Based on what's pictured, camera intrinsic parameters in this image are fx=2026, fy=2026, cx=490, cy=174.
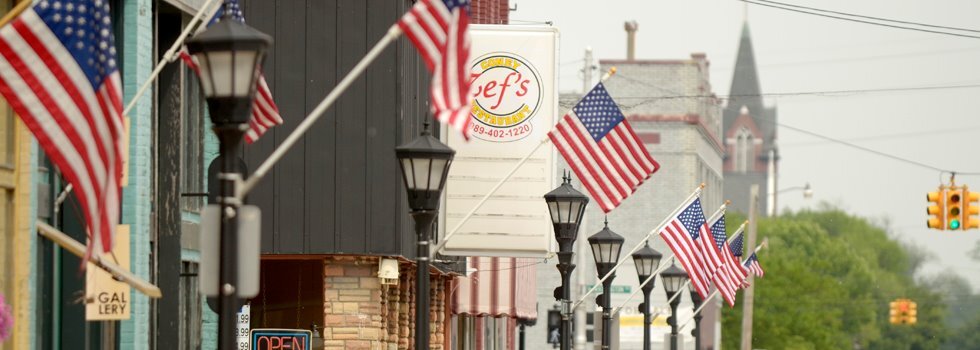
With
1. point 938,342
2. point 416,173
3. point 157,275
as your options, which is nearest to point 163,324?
point 157,275

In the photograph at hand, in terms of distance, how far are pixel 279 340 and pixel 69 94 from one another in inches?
445

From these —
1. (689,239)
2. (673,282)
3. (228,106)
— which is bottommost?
(673,282)

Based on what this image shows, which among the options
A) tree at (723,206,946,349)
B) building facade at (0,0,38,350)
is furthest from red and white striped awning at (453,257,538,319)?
tree at (723,206,946,349)

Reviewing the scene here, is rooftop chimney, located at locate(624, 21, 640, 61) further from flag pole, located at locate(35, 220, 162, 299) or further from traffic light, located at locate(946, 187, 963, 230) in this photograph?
flag pole, located at locate(35, 220, 162, 299)

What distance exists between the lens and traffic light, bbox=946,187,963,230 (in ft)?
135

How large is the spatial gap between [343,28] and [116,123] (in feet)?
44.2

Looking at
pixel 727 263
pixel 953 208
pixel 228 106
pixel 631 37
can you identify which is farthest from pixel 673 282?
pixel 631 37

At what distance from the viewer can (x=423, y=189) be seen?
59.8ft

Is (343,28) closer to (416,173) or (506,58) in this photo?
(506,58)

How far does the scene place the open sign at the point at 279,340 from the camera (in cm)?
2492

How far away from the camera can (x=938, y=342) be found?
5906 inches

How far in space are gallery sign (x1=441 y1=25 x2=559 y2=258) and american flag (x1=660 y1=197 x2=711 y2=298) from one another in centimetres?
330

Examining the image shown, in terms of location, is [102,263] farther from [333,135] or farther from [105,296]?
[333,135]

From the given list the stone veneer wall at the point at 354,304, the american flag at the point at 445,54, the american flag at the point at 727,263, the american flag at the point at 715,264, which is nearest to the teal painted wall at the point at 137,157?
the american flag at the point at 445,54
